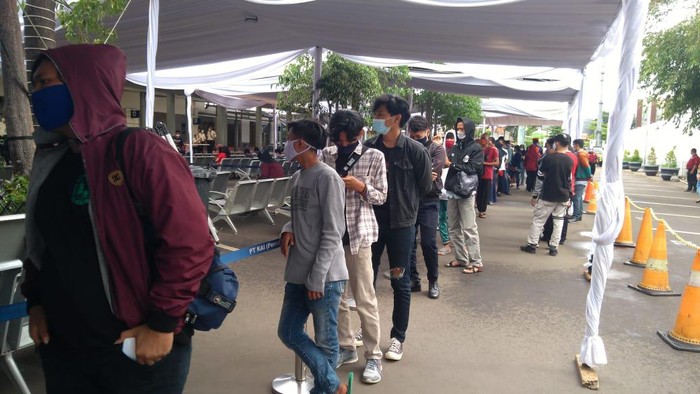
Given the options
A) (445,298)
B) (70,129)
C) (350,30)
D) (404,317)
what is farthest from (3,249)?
(350,30)

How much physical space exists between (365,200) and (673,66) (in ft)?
65.4

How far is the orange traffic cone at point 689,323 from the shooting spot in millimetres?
4270

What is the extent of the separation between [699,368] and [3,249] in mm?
5143

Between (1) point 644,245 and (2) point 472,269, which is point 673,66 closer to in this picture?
(1) point 644,245

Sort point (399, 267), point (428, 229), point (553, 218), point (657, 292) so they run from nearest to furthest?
point (399, 267) < point (428, 229) < point (657, 292) < point (553, 218)

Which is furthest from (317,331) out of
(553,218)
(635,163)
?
(635,163)

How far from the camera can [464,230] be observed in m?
6.35

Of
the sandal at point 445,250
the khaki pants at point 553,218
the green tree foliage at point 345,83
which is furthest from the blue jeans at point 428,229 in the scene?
the green tree foliage at point 345,83

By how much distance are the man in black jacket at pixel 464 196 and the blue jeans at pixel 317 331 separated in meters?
3.79

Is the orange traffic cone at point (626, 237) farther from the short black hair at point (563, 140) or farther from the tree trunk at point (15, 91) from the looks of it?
the tree trunk at point (15, 91)

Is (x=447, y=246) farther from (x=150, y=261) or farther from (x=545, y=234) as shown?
(x=150, y=261)

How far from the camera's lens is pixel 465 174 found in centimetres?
630

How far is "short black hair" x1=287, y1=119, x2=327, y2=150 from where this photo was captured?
2844 mm

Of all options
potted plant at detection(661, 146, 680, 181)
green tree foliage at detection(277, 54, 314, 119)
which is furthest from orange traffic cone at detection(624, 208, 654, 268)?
potted plant at detection(661, 146, 680, 181)
